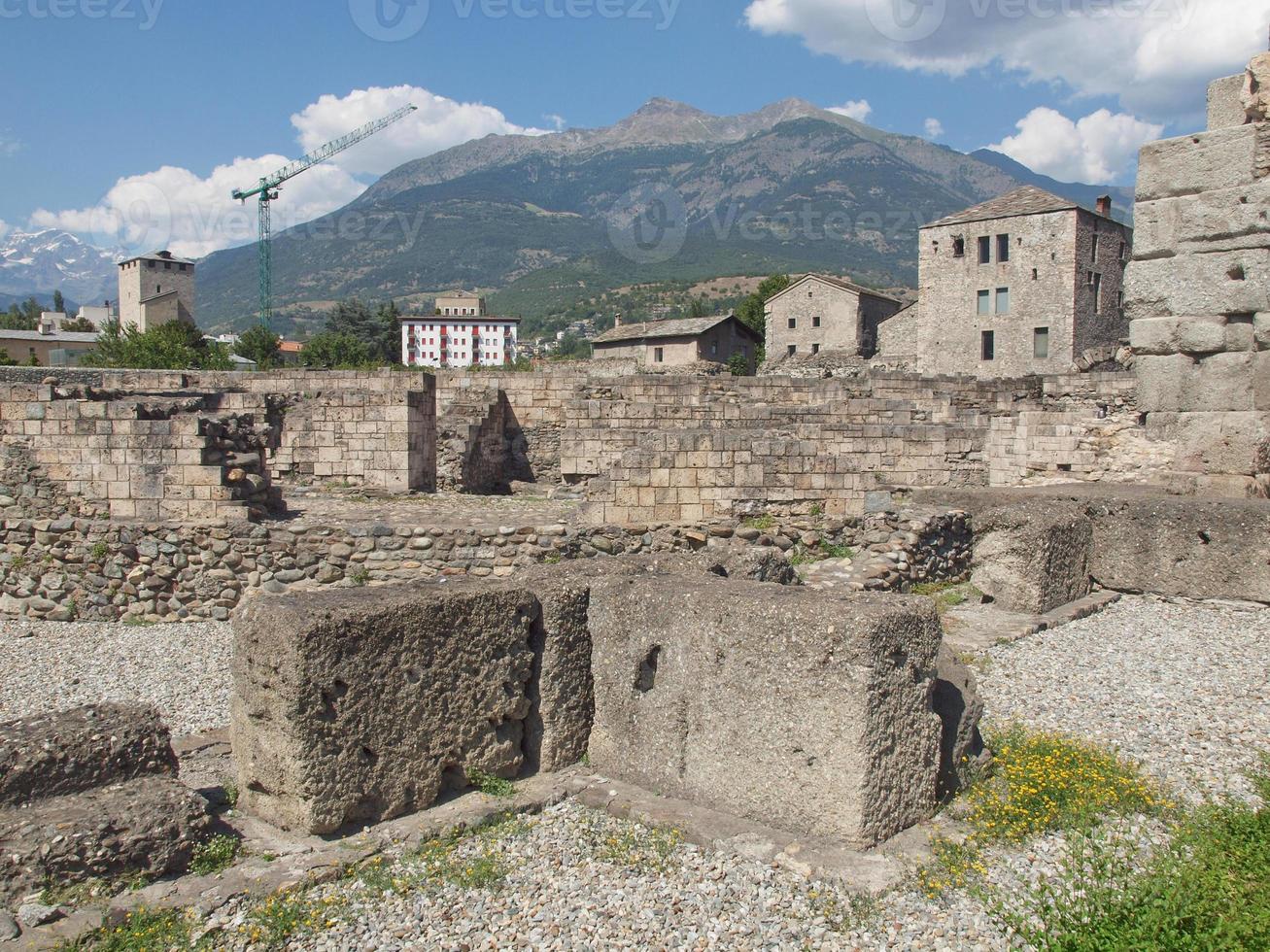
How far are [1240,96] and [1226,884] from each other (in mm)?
8974

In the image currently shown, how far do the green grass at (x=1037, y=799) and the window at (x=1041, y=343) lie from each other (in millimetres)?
41497

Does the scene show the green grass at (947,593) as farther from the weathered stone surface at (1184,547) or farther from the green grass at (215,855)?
the green grass at (215,855)

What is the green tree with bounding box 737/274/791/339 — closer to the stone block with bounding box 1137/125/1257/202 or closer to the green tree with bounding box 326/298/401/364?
the green tree with bounding box 326/298/401/364

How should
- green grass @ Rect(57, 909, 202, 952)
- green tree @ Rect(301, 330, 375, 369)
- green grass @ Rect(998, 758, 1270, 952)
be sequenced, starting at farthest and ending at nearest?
green tree @ Rect(301, 330, 375, 369), green grass @ Rect(57, 909, 202, 952), green grass @ Rect(998, 758, 1270, 952)

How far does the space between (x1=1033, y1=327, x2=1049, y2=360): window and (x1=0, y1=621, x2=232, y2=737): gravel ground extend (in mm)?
40965

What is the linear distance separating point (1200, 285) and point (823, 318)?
4204cm

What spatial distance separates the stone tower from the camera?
30.8 feet

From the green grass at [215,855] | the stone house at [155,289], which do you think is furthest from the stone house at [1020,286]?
the stone house at [155,289]

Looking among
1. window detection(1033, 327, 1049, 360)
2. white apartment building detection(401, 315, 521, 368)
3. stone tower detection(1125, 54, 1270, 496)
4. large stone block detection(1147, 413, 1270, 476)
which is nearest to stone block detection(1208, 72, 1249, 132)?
stone tower detection(1125, 54, 1270, 496)

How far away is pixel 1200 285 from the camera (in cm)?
973

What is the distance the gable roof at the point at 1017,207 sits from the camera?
41844 mm

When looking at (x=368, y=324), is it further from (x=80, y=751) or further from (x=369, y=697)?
(x=369, y=697)

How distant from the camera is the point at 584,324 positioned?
5022 inches

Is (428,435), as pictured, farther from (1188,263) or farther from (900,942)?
(900,942)
